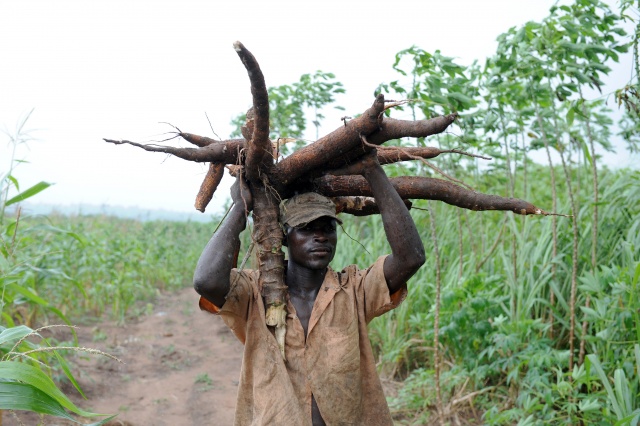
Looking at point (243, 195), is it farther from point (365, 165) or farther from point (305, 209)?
point (365, 165)

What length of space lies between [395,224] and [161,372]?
433 centimetres

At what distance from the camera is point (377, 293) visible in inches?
86.0

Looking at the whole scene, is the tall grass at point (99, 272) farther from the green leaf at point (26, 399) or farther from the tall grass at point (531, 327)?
the green leaf at point (26, 399)

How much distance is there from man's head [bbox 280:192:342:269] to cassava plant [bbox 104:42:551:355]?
6 cm

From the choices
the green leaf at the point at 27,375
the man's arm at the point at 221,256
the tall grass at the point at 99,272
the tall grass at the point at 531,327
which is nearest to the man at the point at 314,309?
the man's arm at the point at 221,256

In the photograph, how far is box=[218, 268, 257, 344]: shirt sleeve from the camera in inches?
81.4

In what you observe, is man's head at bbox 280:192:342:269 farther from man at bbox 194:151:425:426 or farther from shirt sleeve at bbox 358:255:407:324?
shirt sleeve at bbox 358:255:407:324

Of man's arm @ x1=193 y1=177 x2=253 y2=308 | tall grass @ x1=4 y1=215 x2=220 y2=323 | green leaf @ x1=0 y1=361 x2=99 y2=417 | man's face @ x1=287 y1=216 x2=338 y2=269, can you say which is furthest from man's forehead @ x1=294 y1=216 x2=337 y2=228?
tall grass @ x1=4 y1=215 x2=220 y2=323

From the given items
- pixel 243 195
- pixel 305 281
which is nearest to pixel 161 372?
pixel 305 281

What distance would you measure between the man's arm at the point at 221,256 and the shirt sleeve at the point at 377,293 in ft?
1.70

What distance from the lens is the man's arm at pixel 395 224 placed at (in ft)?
6.70

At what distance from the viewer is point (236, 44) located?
171 centimetres

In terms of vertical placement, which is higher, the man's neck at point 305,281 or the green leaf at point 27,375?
the man's neck at point 305,281

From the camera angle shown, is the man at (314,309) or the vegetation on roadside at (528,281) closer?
the man at (314,309)
